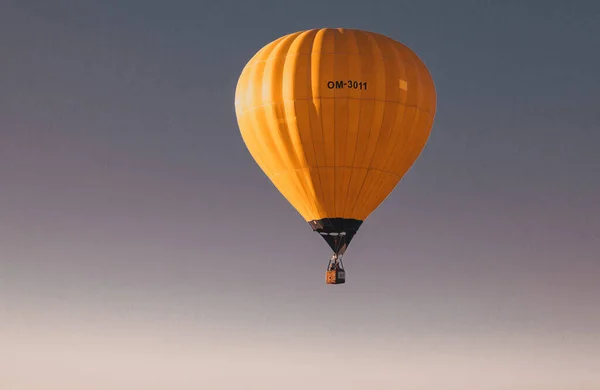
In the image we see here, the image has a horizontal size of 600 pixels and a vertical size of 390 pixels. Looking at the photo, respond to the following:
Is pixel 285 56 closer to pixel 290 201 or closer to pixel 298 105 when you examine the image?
pixel 298 105

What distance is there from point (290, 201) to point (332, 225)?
237cm

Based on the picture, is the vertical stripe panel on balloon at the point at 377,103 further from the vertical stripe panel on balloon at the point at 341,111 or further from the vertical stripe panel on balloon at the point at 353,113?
the vertical stripe panel on balloon at the point at 341,111

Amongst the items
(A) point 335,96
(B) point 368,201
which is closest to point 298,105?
(A) point 335,96

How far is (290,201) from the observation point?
50.6 m

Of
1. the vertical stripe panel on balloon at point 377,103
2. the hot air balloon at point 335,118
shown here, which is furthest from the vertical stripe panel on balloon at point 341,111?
the vertical stripe panel on balloon at point 377,103

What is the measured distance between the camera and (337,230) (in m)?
49.4

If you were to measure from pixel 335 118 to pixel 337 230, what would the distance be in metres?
4.71

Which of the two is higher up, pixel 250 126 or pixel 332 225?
pixel 250 126

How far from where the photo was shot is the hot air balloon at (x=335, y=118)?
48.2 meters

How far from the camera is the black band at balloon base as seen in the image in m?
49.4

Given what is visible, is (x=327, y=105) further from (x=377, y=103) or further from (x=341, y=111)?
(x=377, y=103)

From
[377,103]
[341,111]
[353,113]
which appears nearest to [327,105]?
[341,111]

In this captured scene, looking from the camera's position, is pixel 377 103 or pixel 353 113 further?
pixel 377 103

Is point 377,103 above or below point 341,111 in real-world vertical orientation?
above
